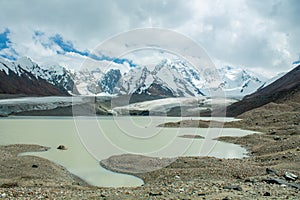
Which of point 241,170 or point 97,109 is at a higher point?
point 97,109

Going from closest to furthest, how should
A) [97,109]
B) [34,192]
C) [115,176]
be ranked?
[34,192], [115,176], [97,109]

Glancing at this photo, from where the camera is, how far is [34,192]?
386 inches

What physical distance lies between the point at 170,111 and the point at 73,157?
377 feet

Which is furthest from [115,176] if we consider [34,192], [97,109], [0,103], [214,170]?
[97,109]

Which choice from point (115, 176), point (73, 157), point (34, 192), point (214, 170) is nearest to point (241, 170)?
point (214, 170)

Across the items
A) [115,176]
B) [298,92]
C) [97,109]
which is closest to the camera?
[115,176]

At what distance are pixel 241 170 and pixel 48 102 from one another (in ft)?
362

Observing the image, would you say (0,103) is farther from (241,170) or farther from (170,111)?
(241,170)

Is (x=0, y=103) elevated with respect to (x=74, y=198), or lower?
elevated

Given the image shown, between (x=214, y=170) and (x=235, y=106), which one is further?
(x=235, y=106)

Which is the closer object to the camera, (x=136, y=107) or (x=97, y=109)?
(x=97, y=109)

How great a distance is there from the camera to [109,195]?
926 centimetres

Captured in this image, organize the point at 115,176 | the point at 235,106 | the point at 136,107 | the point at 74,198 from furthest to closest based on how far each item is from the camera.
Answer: the point at 136,107 < the point at 235,106 < the point at 115,176 < the point at 74,198

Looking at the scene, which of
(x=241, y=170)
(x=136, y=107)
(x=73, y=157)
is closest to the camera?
(x=241, y=170)
